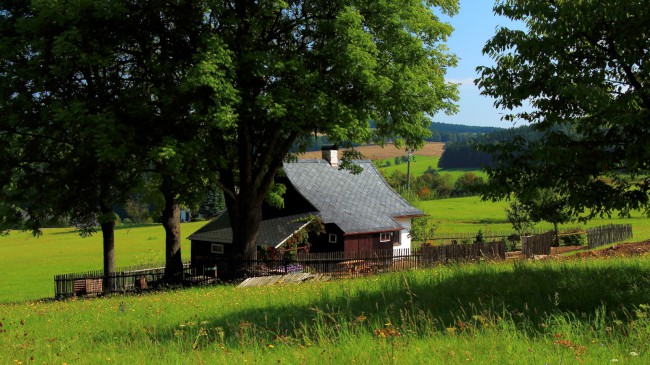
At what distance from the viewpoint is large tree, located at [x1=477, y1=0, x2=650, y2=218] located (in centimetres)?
920

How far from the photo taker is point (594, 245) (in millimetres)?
40281

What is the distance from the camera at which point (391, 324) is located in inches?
305

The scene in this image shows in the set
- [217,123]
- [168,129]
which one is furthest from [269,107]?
[168,129]

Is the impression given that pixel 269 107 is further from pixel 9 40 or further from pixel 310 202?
pixel 310 202

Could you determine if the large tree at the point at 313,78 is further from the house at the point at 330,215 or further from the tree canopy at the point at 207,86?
the house at the point at 330,215

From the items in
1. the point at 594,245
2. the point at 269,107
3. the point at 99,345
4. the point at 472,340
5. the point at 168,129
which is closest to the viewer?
the point at 472,340

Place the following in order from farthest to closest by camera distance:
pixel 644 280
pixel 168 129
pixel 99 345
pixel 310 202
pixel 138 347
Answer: pixel 310 202, pixel 168 129, pixel 644 280, pixel 99 345, pixel 138 347

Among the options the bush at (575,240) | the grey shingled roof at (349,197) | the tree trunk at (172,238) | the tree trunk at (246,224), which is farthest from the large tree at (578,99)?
the bush at (575,240)

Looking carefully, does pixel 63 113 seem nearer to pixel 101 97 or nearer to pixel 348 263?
pixel 101 97

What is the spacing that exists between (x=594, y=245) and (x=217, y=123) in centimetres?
3251

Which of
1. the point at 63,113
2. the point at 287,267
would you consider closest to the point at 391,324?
the point at 63,113

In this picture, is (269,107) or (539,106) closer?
(539,106)

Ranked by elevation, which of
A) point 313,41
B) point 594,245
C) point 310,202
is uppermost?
point 313,41

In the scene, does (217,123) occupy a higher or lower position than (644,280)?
higher
